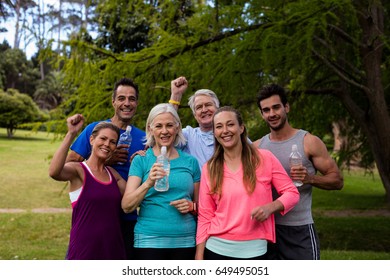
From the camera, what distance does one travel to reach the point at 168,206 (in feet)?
8.59

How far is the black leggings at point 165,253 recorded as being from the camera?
8.51 feet

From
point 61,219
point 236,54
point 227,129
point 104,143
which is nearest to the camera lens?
point 227,129

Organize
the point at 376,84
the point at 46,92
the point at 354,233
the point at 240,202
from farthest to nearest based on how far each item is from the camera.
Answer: the point at 46,92 → the point at 354,233 → the point at 376,84 → the point at 240,202

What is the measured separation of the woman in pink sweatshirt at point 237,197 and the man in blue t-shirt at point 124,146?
0.66 meters

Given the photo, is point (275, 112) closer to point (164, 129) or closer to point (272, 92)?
point (272, 92)

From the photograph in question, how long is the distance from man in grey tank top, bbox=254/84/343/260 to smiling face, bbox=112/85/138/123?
3.31ft

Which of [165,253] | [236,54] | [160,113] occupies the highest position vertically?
[236,54]

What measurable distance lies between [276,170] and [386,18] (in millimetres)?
6640

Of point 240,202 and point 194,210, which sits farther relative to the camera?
point 194,210

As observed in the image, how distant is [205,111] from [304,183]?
83 cm

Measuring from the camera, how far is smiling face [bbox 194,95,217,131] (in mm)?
3064

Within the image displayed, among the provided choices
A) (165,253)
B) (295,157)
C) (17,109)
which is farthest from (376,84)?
(17,109)

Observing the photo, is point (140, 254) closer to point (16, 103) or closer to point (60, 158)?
point (60, 158)

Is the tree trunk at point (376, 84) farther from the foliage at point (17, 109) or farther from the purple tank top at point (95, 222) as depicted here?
the foliage at point (17, 109)
